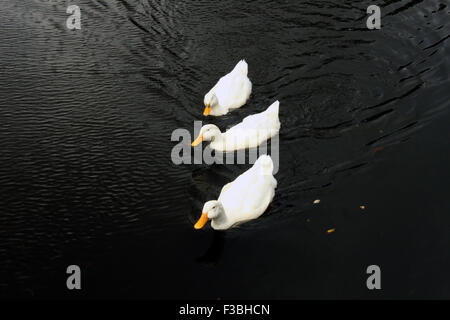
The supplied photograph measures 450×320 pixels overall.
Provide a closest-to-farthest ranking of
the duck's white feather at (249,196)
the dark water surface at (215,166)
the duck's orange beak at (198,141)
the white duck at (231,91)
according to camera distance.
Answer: the dark water surface at (215,166) → the duck's white feather at (249,196) → the duck's orange beak at (198,141) → the white duck at (231,91)

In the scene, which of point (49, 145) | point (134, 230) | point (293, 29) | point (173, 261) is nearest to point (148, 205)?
point (134, 230)

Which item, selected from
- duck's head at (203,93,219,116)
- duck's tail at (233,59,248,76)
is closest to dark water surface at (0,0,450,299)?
duck's head at (203,93,219,116)

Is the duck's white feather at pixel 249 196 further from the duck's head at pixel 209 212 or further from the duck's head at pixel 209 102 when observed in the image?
the duck's head at pixel 209 102

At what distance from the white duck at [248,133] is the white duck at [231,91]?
823 mm

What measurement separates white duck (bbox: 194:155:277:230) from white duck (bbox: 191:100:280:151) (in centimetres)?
133

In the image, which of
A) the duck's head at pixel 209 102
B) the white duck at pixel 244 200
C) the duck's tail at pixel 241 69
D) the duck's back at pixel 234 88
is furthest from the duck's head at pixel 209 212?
the duck's tail at pixel 241 69

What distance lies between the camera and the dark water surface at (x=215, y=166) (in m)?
7.04

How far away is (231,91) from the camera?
1016 cm

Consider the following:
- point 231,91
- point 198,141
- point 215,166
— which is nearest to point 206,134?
point 198,141

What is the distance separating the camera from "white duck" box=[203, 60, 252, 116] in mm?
10164

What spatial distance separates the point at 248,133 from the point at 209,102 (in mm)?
1148

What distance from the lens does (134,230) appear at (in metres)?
7.56

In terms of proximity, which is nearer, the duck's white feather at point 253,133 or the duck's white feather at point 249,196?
the duck's white feather at point 249,196

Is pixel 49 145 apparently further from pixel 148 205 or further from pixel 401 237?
pixel 401 237
